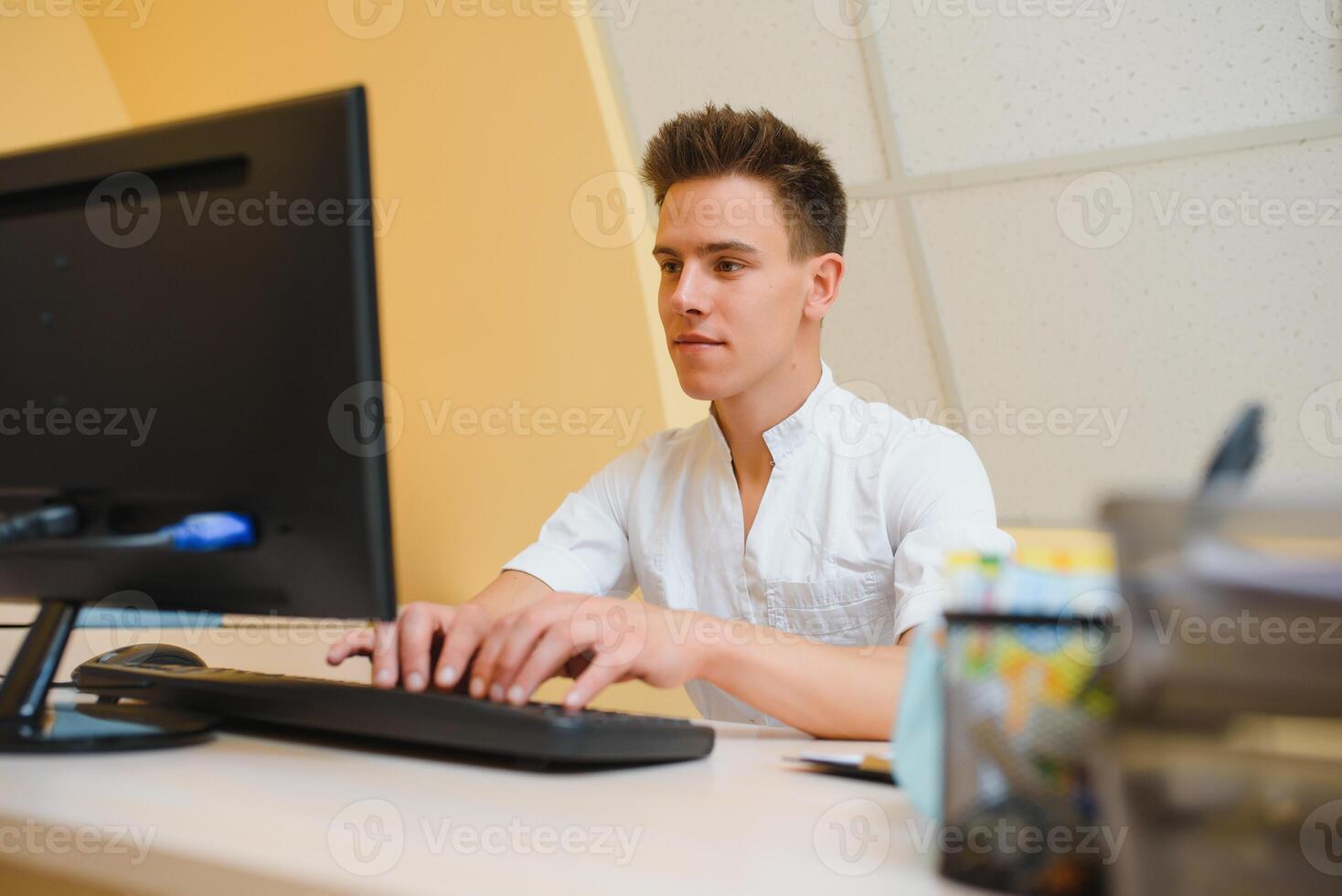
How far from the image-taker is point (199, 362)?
0.88 metres

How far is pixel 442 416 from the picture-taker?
11.2ft

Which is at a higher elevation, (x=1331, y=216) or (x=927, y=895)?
(x=1331, y=216)

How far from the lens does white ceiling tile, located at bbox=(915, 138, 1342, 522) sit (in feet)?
9.39

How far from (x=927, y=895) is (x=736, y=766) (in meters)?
0.34

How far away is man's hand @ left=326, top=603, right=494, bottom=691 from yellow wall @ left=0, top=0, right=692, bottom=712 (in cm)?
212

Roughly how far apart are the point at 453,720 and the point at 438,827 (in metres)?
0.17

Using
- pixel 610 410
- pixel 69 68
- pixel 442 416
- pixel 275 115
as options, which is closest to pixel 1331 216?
pixel 610 410

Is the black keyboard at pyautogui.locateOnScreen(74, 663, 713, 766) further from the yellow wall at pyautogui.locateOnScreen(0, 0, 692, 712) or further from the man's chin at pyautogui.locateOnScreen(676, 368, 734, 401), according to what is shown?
the yellow wall at pyautogui.locateOnScreen(0, 0, 692, 712)

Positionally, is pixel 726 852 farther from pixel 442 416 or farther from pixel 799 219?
pixel 442 416

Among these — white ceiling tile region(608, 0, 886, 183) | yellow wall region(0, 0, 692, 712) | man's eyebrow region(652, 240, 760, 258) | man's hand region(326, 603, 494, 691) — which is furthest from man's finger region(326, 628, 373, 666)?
white ceiling tile region(608, 0, 886, 183)

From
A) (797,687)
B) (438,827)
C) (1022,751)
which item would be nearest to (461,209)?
(797,687)

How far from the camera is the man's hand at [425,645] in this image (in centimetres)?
90

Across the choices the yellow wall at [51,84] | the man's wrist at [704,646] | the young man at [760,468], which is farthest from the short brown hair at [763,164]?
the yellow wall at [51,84]

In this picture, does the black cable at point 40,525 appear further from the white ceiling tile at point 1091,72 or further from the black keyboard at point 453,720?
the white ceiling tile at point 1091,72
